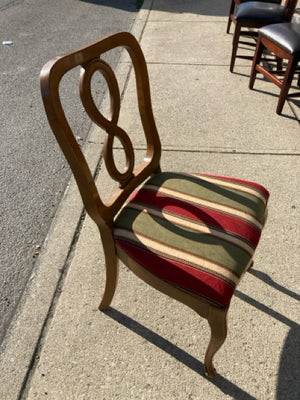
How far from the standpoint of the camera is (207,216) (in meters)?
1.41

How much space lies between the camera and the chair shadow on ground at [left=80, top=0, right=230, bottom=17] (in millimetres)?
6508

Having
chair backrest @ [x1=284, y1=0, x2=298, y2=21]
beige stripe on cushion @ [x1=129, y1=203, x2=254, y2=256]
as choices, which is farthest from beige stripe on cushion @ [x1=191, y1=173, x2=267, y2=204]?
chair backrest @ [x1=284, y1=0, x2=298, y2=21]

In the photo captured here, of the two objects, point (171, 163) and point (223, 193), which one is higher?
point (223, 193)

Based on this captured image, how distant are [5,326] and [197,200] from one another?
1138mm

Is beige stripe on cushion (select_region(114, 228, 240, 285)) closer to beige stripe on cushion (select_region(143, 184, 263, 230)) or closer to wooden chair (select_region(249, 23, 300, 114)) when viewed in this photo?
beige stripe on cushion (select_region(143, 184, 263, 230))

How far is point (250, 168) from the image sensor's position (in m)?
2.64

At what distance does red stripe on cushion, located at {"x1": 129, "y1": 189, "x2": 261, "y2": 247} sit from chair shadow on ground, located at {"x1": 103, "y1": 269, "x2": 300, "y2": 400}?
0.56 meters

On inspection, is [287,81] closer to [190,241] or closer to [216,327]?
[190,241]

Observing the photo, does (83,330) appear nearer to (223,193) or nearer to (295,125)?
(223,193)

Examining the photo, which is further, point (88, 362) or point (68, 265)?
point (68, 265)

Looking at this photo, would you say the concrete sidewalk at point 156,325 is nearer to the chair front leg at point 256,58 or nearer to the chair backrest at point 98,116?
the chair backrest at point 98,116

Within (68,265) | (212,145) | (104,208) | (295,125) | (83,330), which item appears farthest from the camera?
(295,125)

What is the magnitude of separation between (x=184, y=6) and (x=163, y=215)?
6793mm

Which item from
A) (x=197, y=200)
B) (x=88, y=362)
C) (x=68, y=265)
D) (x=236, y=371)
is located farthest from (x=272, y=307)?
(x=68, y=265)
